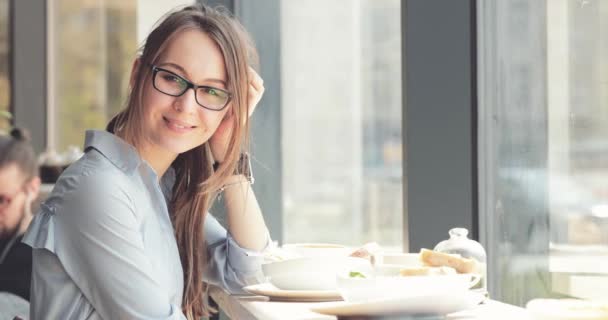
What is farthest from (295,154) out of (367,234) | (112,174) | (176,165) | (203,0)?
(112,174)

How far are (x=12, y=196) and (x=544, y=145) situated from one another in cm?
202

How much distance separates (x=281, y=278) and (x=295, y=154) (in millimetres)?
4143

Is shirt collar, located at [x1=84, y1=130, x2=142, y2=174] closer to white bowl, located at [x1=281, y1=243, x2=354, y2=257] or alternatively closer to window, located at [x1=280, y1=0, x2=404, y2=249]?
white bowl, located at [x1=281, y1=243, x2=354, y2=257]

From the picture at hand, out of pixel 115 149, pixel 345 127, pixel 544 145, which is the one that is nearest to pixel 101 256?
pixel 115 149

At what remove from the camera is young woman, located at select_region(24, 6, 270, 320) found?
1595mm

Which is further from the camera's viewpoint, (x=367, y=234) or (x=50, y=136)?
(x=50, y=136)

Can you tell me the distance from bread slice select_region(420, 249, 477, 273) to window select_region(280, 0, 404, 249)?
362 centimetres

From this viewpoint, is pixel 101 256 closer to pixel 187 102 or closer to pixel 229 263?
pixel 187 102

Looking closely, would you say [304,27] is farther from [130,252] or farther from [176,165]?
[130,252]

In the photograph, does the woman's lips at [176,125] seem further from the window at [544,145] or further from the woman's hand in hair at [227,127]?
the window at [544,145]

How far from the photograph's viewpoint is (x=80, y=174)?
5.36 feet

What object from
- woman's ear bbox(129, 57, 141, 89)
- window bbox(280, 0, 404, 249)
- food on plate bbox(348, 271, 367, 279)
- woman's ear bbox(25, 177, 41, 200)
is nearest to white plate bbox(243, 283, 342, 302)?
food on plate bbox(348, 271, 367, 279)

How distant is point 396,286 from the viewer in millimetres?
1403

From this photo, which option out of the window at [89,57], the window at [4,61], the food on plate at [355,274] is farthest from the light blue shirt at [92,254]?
the window at [89,57]
